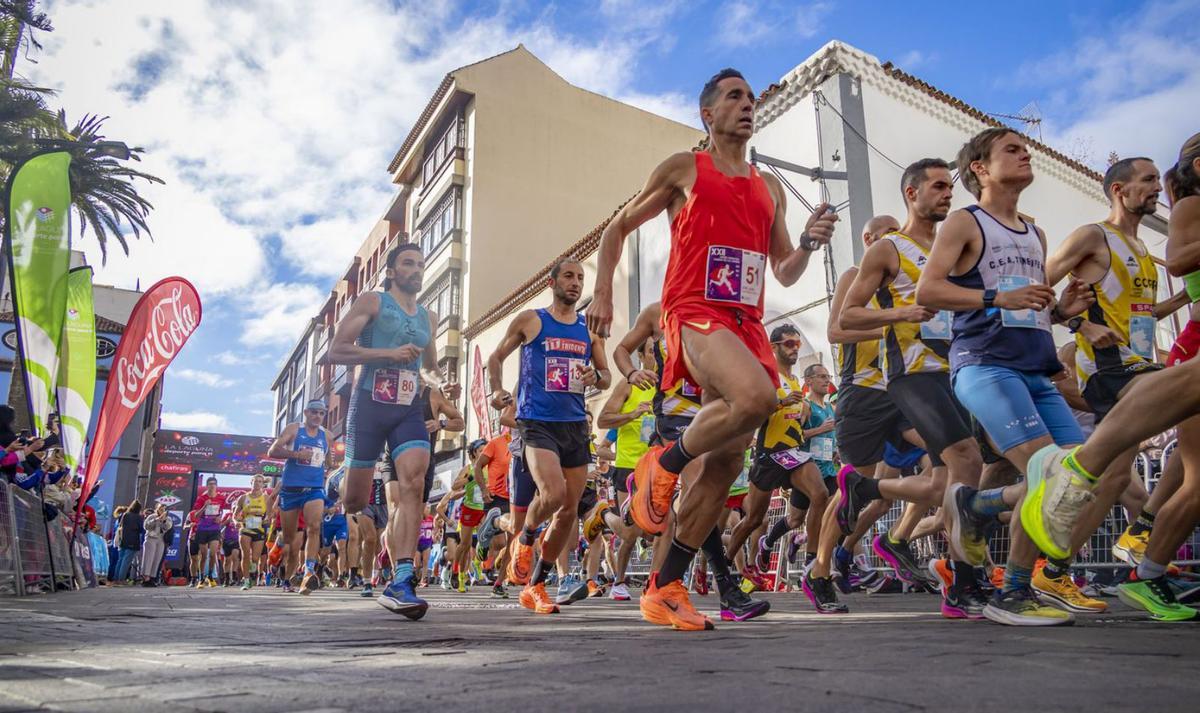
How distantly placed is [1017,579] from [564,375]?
3.41 metres

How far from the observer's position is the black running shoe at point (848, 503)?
18.2 ft

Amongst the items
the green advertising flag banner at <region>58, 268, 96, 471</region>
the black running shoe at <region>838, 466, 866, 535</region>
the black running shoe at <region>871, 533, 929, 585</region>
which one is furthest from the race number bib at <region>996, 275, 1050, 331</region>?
the green advertising flag banner at <region>58, 268, 96, 471</region>

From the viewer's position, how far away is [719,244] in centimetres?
407

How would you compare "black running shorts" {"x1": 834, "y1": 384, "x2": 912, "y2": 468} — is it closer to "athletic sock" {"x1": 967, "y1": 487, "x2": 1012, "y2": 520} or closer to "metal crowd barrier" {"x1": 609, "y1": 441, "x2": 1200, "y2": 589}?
"metal crowd barrier" {"x1": 609, "y1": 441, "x2": 1200, "y2": 589}

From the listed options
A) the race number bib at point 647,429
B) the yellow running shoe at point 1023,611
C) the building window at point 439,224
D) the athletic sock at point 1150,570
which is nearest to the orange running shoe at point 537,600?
the yellow running shoe at point 1023,611

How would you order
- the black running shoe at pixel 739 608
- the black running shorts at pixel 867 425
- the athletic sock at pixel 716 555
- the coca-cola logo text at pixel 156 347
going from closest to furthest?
the black running shoe at pixel 739 608
the athletic sock at pixel 716 555
the black running shorts at pixel 867 425
the coca-cola logo text at pixel 156 347

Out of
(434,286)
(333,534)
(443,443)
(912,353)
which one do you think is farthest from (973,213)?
(434,286)

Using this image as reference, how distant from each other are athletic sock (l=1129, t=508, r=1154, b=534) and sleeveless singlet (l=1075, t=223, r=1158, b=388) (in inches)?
49.9

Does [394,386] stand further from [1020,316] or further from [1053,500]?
[1053,500]

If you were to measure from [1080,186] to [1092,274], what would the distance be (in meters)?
16.5

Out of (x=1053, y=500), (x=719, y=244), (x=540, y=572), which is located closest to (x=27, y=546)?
(x=540, y=572)

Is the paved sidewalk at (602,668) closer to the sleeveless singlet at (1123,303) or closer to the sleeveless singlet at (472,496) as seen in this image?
the sleeveless singlet at (1123,303)

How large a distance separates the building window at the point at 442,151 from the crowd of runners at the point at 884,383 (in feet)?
89.2

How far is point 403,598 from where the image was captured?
4441 millimetres
